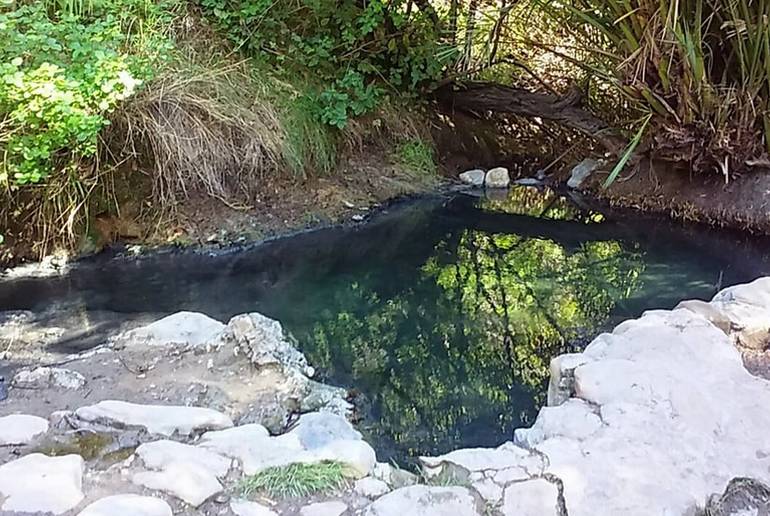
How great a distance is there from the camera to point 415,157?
4.88m

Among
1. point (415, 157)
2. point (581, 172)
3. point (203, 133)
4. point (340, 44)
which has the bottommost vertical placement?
point (581, 172)

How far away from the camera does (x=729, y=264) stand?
342 centimetres

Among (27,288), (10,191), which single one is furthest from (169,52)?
(27,288)

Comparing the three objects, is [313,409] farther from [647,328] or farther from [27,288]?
[27,288]

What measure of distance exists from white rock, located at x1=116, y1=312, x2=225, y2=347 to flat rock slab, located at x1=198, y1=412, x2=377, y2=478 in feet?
2.67

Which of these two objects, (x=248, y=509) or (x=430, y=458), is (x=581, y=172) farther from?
(x=248, y=509)

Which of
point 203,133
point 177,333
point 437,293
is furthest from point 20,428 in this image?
point 203,133

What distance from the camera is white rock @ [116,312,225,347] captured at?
8.23 feet

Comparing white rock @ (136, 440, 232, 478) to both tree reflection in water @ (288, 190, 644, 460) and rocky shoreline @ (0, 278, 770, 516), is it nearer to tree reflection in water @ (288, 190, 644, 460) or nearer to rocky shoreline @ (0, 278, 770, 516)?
rocky shoreline @ (0, 278, 770, 516)

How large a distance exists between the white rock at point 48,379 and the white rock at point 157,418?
37 centimetres

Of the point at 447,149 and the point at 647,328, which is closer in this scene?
the point at 647,328

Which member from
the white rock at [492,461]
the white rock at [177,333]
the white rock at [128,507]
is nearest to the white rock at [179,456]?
the white rock at [128,507]

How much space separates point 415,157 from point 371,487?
359 cm

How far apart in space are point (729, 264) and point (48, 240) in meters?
3.22
